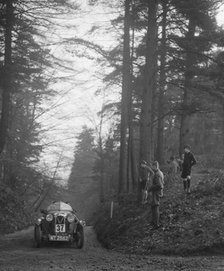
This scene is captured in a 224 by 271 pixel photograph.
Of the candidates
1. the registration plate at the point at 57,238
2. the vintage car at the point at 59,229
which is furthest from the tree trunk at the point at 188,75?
the registration plate at the point at 57,238

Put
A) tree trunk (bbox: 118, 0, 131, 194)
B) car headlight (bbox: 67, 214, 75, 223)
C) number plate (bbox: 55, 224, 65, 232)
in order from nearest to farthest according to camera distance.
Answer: number plate (bbox: 55, 224, 65, 232)
car headlight (bbox: 67, 214, 75, 223)
tree trunk (bbox: 118, 0, 131, 194)

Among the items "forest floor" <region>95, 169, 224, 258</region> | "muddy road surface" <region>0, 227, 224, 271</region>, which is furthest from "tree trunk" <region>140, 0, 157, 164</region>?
"muddy road surface" <region>0, 227, 224, 271</region>

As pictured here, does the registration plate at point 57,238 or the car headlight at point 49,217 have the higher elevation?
the car headlight at point 49,217

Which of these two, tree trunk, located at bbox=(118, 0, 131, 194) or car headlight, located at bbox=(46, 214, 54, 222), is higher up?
tree trunk, located at bbox=(118, 0, 131, 194)

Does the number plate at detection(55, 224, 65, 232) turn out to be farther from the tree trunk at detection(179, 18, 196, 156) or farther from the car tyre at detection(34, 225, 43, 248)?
the tree trunk at detection(179, 18, 196, 156)

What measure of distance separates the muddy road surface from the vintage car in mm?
444

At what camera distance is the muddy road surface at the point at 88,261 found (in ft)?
31.1

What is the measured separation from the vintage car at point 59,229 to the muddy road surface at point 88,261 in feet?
1.46

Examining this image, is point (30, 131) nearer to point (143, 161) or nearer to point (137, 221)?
point (143, 161)

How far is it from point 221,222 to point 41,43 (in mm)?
13936

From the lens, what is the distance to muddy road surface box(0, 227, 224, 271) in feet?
31.1

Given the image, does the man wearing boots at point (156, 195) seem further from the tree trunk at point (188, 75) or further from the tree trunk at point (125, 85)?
the tree trunk at point (125, 85)

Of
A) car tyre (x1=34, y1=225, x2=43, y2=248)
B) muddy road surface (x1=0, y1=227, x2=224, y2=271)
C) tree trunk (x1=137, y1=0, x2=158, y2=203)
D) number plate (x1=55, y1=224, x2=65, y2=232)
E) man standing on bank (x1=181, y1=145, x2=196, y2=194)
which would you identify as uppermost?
tree trunk (x1=137, y1=0, x2=158, y2=203)

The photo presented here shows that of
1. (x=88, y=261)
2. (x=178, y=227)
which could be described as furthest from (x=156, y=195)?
(x=88, y=261)
